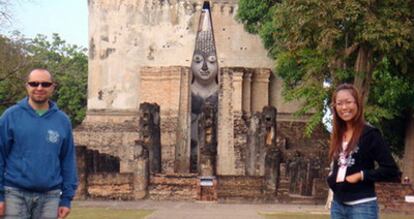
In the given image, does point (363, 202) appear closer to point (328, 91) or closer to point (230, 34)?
point (328, 91)

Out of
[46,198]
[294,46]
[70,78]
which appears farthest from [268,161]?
[70,78]

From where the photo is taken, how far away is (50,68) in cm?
4803

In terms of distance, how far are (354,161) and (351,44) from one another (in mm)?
13939

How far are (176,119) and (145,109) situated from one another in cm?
464

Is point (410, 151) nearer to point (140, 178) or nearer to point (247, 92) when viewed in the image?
point (140, 178)

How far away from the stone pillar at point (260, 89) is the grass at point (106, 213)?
1469 cm

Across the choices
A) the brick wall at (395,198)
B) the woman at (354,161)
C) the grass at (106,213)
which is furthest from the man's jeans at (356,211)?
the brick wall at (395,198)

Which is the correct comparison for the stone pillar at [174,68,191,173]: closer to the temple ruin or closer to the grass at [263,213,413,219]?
the temple ruin

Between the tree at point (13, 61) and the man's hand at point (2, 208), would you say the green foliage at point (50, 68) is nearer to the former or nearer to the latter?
the tree at point (13, 61)

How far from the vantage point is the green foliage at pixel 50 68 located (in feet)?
89.4

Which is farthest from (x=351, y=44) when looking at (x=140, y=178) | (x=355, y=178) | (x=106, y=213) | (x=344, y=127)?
(x=355, y=178)

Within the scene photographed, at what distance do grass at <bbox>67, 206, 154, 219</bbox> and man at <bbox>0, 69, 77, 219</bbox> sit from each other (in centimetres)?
1145

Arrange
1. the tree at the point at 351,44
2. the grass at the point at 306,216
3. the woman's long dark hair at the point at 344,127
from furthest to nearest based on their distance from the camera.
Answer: the grass at the point at 306,216 < the tree at the point at 351,44 < the woman's long dark hair at the point at 344,127

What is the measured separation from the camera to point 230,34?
116ft
